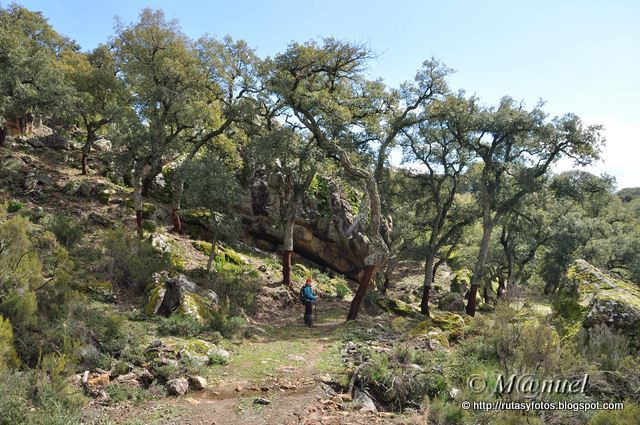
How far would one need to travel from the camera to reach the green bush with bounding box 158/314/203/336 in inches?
401

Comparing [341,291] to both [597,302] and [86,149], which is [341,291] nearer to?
[597,302]

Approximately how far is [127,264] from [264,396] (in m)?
8.16

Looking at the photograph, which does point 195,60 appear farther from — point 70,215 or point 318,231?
point 318,231

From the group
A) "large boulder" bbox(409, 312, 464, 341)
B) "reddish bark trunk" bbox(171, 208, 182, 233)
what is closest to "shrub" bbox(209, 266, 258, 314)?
"reddish bark trunk" bbox(171, 208, 182, 233)

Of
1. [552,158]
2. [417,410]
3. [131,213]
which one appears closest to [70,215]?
[131,213]

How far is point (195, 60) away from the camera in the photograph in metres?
18.1

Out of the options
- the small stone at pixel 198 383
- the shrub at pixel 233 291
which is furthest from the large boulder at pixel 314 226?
the small stone at pixel 198 383

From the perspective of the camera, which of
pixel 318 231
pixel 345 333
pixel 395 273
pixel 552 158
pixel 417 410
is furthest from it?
pixel 395 273

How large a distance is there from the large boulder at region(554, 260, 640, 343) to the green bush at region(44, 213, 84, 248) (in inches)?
638

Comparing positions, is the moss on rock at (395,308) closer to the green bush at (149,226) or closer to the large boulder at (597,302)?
the large boulder at (597,302)

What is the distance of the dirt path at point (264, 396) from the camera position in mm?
6465

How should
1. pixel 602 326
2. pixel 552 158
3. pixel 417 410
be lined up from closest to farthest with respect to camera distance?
1. pixel 417 410
2. pixel 602 326
3. pixel 552 158

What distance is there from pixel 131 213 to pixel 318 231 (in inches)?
427

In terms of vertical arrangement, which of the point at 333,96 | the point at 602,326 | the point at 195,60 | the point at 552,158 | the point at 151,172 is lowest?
the point at 602,326
